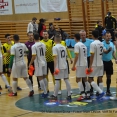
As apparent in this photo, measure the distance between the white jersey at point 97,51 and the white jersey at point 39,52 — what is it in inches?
66.0

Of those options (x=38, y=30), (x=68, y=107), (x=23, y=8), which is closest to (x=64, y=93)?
(x=68, y=107)

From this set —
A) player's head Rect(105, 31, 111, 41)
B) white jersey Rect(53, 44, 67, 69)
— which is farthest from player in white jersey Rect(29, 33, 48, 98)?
player's head Rect(105, 31, 111, 41)

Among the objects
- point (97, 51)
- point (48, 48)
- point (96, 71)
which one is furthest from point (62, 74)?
point (48, 48)

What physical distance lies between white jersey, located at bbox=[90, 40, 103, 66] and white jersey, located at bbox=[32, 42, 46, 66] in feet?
5.50

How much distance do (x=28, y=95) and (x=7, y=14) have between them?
17.9 m

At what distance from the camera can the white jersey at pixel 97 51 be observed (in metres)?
13.4

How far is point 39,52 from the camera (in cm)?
1421

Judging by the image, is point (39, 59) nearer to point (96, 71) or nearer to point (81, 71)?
point (81, 71)

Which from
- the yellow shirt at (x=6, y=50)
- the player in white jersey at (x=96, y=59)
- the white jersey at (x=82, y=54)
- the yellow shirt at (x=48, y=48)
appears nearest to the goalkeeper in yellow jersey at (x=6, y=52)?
the yellow shirt at (x=6, y=50)

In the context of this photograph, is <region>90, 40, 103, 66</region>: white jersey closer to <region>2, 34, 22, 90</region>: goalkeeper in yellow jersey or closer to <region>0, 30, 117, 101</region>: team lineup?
<region>0, 30, 117, 101</region>: team lineup

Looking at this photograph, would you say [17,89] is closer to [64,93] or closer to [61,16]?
[64,93]

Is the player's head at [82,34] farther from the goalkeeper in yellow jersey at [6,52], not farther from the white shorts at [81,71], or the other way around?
the goalkeeper in yellow jersey at [6,52]

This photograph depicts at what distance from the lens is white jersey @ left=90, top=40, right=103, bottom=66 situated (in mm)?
13414

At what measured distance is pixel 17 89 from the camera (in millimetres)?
16344
